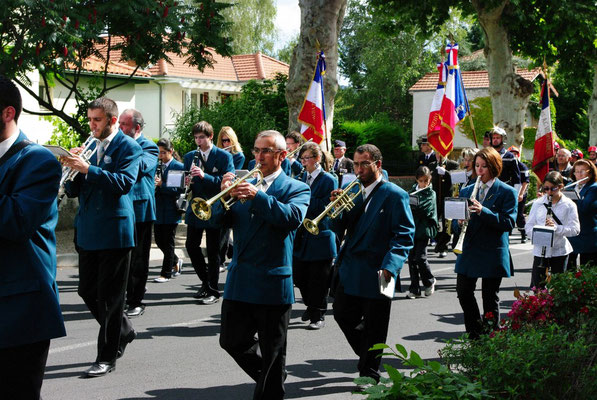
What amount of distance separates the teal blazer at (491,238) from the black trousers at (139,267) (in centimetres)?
363

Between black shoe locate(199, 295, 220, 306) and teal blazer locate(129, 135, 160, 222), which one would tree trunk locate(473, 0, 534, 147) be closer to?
black shoe locate(199, 295, 220, 306)

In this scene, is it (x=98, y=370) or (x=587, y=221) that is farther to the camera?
(x=587, y=221)

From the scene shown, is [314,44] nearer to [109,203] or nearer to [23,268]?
[109,203]

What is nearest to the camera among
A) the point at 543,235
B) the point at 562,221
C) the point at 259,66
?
the point at 543,235

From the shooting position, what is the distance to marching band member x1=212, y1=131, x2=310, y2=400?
4934 millimetres

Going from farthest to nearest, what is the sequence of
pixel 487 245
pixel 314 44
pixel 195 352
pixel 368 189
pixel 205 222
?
pixel 314 44 < pixel 205 222 < pixel 195 352 < pixel 487 245 < pixel 368 189

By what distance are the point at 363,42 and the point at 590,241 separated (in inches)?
1879

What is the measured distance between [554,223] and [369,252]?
12.3ft

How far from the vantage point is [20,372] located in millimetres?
3535

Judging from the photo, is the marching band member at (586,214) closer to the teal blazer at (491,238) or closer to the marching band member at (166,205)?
the teal blazer at (491,238)

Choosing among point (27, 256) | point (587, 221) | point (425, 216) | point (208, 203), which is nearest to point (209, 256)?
point (425, 216)

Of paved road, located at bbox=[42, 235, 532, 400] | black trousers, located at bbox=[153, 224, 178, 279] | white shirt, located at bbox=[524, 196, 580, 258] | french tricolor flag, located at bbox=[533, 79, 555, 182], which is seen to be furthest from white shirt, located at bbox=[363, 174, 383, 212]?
french tricolor flag, located at bbox=[533, 79, 555, 182]

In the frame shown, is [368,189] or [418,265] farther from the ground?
[368,189]

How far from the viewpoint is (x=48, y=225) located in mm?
3693
